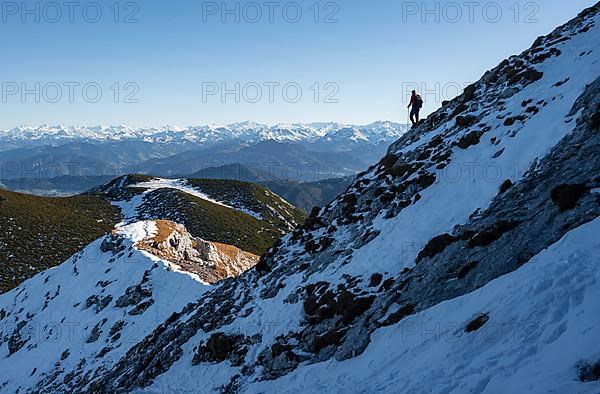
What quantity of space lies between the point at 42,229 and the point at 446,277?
10487cm

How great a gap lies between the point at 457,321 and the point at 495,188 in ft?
28.8

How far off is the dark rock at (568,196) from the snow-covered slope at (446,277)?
43 millimetres

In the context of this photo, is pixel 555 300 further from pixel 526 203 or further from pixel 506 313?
pixel 526 203

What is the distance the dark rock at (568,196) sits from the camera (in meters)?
13.4

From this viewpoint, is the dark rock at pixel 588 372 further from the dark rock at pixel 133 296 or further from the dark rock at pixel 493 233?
the dark rock at pixel 133 296

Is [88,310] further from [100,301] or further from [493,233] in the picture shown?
[493,233]

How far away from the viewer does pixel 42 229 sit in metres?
95.8

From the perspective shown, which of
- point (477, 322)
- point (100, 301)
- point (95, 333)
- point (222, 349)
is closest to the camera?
point (477, 322)

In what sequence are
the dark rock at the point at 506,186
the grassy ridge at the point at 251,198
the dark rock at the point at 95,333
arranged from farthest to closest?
the grassy ridge at the point at 251,198 < the dark rock at the point at 95,333 < the dark rock at the point at 506,186

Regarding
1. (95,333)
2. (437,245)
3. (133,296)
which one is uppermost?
(437,245)

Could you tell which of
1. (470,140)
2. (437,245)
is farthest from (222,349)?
(470,140)

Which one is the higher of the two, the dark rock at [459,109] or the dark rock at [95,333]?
the dark rock at [459,109]

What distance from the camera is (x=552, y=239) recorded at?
12.9 meters

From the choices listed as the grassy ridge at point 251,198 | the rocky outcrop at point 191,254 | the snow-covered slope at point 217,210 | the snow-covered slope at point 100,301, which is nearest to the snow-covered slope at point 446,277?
the snow-covered slope at point 100,301
